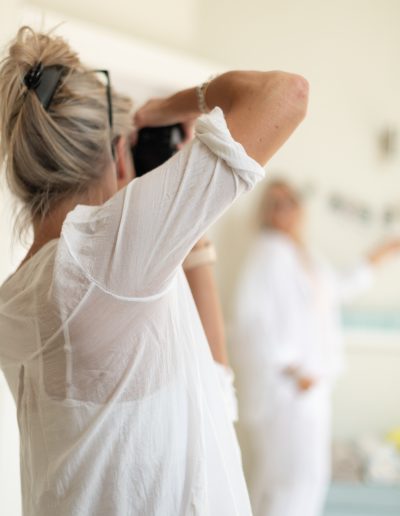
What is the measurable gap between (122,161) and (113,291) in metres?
0.30

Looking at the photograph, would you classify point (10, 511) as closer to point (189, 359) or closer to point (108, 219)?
point (189, 359)

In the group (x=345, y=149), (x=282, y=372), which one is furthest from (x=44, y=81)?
(x=345, y=149)

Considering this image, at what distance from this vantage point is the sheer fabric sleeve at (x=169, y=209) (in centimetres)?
80

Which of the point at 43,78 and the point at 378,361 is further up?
the point at 43,78

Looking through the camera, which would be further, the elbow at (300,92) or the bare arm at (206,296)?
the bare arm at (206,296)

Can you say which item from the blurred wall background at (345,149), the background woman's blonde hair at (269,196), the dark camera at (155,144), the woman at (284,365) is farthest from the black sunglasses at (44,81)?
the background woman's blonde hair at (269,196)

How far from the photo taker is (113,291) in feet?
2.69

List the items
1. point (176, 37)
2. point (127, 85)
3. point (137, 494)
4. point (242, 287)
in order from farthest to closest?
1. point (242, 287)
2. point (176, 37)
3. point (127, 85)
4. point (137, 494)

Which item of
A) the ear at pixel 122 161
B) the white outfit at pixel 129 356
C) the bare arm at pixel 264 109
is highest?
the bare arm at pixel 264 109

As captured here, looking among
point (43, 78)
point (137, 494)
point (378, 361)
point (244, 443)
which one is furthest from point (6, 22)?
point (378, 361)

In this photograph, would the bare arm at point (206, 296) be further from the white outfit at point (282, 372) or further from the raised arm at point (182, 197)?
the white outfit at point (282, 372)

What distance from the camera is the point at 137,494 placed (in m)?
0.91

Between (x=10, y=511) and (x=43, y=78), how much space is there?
1026 mm

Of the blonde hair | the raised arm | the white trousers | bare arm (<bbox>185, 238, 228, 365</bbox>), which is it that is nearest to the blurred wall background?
the white trousers
